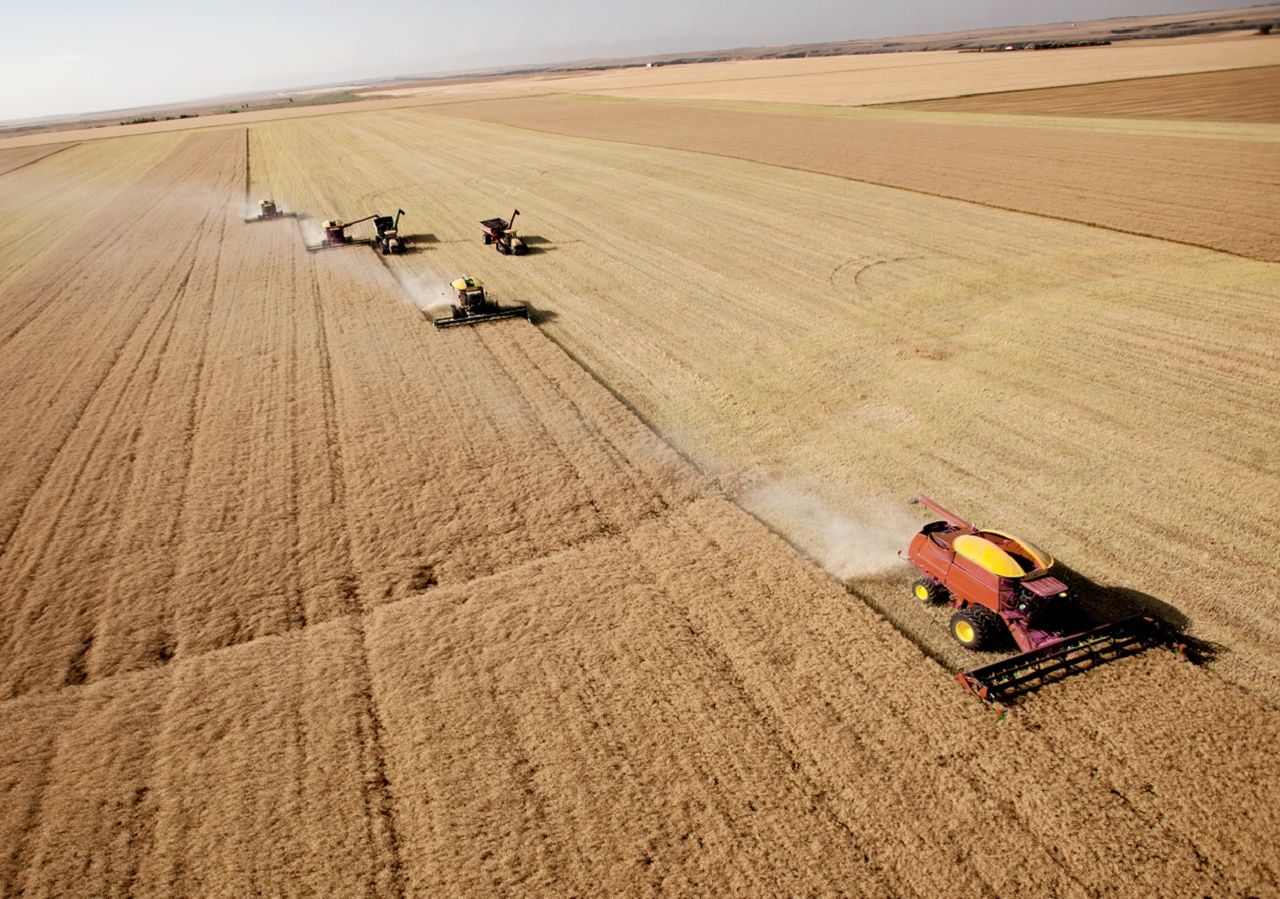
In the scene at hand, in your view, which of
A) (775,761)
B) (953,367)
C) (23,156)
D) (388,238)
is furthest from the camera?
(23,156)

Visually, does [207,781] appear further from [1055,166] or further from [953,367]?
[1055,166]

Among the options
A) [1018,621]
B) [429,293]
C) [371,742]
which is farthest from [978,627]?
[429,293]

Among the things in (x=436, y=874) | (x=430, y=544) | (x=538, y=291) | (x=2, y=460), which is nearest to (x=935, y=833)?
(x=436, y=874)

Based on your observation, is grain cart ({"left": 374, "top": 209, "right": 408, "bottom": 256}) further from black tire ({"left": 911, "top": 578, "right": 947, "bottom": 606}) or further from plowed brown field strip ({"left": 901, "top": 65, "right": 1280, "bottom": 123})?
plowed brown field strip ({"left": 901, "top": 65, "right": 1280, "bottom": 123})

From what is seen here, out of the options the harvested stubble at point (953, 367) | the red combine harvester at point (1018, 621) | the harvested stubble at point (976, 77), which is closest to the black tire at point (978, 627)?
the red combine harvester at point (1018, 621)

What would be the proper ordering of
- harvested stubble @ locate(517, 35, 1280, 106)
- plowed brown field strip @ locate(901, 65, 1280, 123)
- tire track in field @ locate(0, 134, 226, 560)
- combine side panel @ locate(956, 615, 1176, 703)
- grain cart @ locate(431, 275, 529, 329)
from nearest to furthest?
combine side panel @ locate(956, 615, 1176, 703), tire track in field @ locate(0, 134, 226, 560), grain cart @ locate(431, 275, 529, 329), plowed brown field strip @ locate(901, 65, 1280, 123), harvested stubble @ locate(517, 35, 1280, 106)

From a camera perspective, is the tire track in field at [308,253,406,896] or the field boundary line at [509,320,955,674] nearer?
the tire track in field at [308,253,406,896]

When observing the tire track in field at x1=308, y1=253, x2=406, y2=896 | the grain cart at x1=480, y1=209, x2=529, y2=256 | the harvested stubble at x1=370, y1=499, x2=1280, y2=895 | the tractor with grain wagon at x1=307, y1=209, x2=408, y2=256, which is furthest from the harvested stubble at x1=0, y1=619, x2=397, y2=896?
the tractor with grain wagon at x1=307, y1=209, x2=408, y2=256
